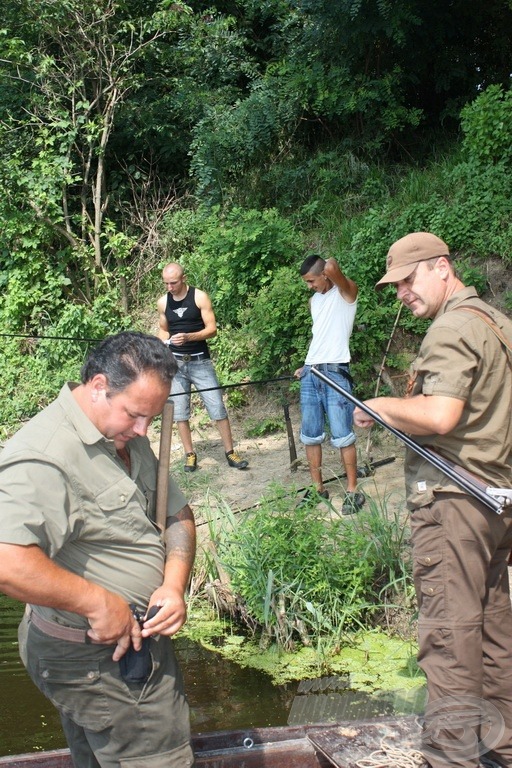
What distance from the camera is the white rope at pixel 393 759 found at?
324 cm

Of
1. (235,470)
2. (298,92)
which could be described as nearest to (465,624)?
(235,470)

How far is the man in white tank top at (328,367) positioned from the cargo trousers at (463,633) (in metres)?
3.49

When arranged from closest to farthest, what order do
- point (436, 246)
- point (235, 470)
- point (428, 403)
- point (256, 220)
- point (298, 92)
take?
point (428, 403) < point (436, 246) < point (235, 470) < point (256, 220) < point (298, 92)

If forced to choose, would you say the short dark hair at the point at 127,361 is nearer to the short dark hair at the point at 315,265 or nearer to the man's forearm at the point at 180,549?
the man's forearm at the point at 180,549

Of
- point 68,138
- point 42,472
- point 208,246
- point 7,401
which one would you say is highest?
point 42,472

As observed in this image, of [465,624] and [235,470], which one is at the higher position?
[465,624]

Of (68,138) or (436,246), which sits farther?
(68,138)

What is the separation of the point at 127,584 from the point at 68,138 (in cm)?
1060

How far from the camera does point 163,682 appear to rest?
262cm

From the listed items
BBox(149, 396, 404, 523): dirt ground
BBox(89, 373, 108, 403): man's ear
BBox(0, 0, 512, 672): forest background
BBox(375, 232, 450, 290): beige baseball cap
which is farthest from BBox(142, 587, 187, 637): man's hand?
BBox(0, 0, 512, 672): forest background

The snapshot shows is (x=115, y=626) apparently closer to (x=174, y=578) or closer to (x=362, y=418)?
(x=174, y=578)

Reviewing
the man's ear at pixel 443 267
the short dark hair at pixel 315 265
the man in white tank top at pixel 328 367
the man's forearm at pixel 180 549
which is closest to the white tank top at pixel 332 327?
the man in white tank top at pixel 328 367

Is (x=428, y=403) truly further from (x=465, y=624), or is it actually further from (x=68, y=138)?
(x=68, y=138)

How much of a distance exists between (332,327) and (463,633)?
159 inches
